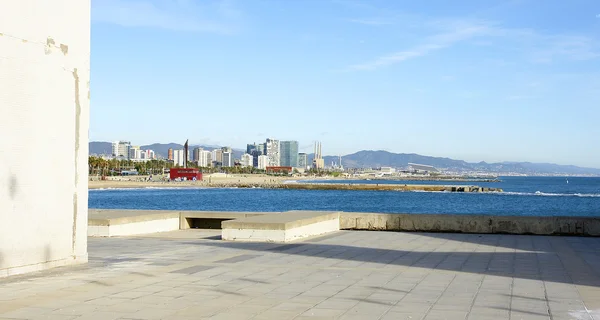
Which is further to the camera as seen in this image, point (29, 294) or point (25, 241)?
point (25, 241)


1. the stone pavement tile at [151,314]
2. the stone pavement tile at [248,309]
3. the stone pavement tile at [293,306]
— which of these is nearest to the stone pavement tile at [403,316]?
the stone pavement tile at [293,306]

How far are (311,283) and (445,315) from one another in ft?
9.29

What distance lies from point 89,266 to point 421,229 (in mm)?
12014

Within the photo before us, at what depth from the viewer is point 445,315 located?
27.4 feet

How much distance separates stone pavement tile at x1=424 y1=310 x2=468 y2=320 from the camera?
816 centimetres

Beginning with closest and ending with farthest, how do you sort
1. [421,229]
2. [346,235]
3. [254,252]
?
[254,252] < [346,235] < [421,229]

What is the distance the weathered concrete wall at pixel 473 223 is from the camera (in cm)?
2042

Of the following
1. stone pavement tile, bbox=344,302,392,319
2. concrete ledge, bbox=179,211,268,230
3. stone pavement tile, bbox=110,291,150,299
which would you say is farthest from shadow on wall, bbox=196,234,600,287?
stone pavement tile, bbox=110,291,150,299

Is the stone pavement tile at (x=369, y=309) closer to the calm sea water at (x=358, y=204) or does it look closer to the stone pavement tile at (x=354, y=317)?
the stone pavement tile at (x=354, y=317)

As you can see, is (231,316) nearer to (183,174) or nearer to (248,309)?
(248,309)

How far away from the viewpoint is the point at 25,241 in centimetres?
1124

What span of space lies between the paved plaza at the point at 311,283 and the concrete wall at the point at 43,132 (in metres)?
0.59

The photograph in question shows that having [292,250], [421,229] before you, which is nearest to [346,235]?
[421,229]

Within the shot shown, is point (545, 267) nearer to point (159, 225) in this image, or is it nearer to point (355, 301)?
point (355, 301)
